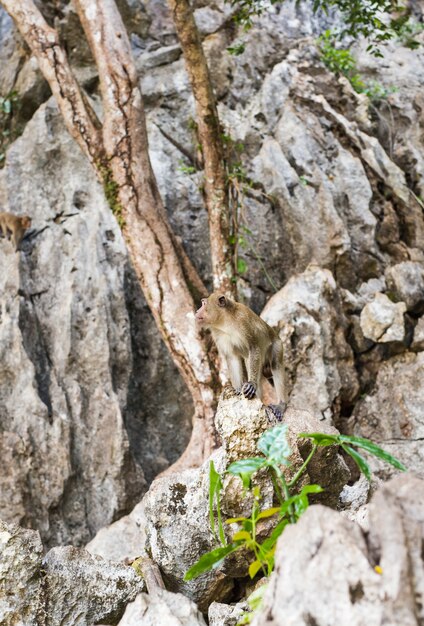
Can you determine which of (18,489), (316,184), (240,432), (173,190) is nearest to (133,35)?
(173,190)

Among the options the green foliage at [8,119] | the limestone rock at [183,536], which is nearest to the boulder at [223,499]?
the limestone rock at [183,536]

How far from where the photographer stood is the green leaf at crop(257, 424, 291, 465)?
2652 mm

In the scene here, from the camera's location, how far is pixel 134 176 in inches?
249

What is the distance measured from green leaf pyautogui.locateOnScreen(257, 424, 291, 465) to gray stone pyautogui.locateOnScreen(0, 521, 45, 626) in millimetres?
1694

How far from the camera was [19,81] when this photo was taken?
9023 millimetres

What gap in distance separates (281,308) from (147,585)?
143 inches

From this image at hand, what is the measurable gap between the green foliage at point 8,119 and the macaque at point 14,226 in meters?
1.67

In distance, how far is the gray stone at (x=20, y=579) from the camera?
3.38 meters

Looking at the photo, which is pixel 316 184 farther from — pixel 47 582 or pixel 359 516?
pixel 47 582

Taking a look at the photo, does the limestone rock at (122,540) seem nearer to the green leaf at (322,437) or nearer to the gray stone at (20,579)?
the gray stone at (20,579)

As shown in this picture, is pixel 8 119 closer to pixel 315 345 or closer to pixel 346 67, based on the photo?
pixel 346 67

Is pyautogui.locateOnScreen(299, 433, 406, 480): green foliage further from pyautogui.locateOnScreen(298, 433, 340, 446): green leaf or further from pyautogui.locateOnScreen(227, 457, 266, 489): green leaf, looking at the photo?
pyautogui.locateOnScreen(227, 457, 266, 489): green leaf

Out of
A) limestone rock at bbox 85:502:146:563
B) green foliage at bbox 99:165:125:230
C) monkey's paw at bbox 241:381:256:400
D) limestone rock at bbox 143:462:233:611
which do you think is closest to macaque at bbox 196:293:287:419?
monkey's paw at bbox 241:381:256:400

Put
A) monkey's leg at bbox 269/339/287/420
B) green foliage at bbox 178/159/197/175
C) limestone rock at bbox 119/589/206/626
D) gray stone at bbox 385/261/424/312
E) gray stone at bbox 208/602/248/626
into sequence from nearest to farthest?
limestone rock at bbox 119/589/206/626 → gray stone at bbox 208/602/248/626 → monkey's leg at bbox 269/339/287/420 → gray stone at bbox 385/261/424/312 → green foliage at bbox 178/159/197/175
